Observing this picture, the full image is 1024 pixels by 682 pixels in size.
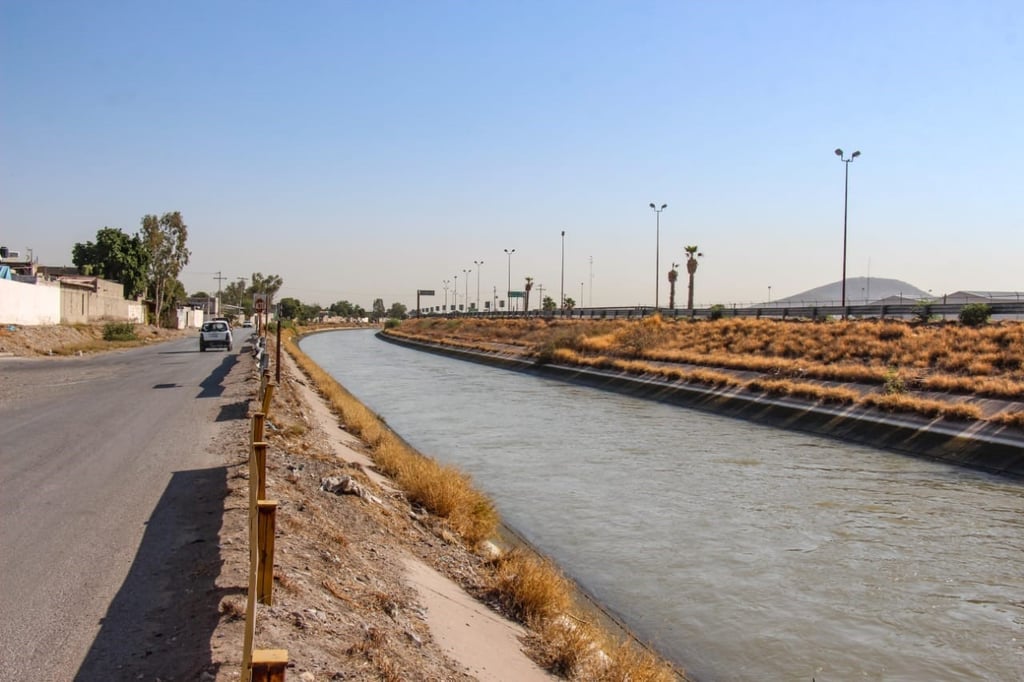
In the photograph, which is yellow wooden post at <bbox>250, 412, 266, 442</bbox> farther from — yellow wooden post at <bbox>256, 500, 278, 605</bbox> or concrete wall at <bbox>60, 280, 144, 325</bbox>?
concrete wall at <bbox>60, 280, 144, 325</bbox>

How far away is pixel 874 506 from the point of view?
53.0 ft

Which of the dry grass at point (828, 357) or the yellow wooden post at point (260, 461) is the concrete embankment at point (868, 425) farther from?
the yellow wooden post at point (260, 461)

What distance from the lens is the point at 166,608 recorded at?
6094 mm

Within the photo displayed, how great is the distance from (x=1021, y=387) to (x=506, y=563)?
68.8 feet

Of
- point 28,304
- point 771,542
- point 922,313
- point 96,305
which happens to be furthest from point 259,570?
point 96,305

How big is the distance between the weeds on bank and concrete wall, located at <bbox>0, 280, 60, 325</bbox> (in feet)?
131

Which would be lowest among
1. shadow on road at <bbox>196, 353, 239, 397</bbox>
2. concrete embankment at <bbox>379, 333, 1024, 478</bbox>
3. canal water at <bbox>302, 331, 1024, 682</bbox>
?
canal water at <bbox>302, 331, 1024, 682</bbox>

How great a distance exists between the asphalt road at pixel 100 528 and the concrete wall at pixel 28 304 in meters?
31.8

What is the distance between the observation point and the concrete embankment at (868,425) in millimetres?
20688

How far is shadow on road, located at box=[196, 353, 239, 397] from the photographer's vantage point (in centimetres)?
2255

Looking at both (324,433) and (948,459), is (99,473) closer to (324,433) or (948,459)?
(324,433)

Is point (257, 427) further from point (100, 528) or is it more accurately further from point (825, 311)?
point (825, 311)

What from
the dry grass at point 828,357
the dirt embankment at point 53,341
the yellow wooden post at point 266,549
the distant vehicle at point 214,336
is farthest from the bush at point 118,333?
the yellow wooden post at point 266,549

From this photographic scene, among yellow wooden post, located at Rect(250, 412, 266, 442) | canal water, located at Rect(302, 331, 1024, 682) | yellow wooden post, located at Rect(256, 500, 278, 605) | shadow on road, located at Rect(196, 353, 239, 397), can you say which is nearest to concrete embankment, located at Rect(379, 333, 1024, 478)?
canal water, located at Rect(302, 331, 1024, 682)
